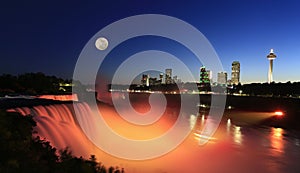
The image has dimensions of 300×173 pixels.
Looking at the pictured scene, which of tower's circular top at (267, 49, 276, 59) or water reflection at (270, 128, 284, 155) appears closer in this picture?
water reflection at (270, 128, 284, 155)

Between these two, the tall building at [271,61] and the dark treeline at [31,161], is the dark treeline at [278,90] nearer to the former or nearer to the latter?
the tall building at [271,61]

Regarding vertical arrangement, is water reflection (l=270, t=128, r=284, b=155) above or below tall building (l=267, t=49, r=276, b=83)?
below

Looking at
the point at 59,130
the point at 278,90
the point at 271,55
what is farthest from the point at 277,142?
the point at 271,55

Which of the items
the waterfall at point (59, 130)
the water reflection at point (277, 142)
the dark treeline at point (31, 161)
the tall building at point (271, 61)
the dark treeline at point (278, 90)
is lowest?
the water reflection at point (277, 142)

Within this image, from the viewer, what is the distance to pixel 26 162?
18.1 ft

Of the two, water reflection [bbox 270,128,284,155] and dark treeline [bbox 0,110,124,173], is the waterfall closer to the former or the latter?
dark treeline [bbox 0,110,124,173]

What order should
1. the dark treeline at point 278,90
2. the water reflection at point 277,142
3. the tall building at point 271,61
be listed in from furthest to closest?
1. the tall building at point 271,61
2. the dark treeline at point 278,90
3. the water reflection at point 277,142

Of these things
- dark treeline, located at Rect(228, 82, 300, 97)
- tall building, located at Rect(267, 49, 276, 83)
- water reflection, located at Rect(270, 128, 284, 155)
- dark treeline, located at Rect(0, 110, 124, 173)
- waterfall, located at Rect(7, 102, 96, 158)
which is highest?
tall building, located at Rect(267, 49, 276, 83)

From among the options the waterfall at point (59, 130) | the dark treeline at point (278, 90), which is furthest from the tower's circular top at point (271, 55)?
the waterfall at point (59, 130)

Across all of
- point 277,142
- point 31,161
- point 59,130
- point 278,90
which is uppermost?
point 278,90

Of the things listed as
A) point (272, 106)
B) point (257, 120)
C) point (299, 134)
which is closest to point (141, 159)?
point (299, 134)

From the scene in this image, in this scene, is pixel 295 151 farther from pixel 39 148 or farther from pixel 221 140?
pixel 39 148

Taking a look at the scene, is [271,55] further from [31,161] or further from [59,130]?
[31,161]

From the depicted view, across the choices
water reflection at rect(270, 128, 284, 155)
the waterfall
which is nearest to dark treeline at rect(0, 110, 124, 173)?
the waterfall
